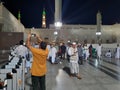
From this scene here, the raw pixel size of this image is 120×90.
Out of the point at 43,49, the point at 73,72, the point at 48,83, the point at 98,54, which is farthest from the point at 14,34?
the point at 43,49

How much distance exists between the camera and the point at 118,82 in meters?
11.9

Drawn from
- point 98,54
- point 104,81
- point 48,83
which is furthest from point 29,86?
point 98,54

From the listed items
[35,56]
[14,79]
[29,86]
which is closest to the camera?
[14,79]

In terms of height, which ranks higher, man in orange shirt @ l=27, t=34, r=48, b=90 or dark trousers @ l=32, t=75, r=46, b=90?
man in orange shirt @ l=27, t=34, r=48, b=90

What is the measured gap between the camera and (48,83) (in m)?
11.4

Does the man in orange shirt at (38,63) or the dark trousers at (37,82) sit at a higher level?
the man in orange shirt at (38,63)

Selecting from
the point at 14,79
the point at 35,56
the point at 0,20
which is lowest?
the point at 14,79

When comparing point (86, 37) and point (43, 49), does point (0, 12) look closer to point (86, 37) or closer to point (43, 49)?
point (43, 49)

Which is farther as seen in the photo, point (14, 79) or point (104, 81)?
point (104, 81)

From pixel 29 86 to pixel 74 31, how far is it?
173 ft

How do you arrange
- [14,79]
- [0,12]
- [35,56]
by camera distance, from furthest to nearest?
[0,12] → [35,56] → [14,79]

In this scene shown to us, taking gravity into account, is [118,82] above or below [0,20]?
below

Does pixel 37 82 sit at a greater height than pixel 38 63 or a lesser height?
lesser

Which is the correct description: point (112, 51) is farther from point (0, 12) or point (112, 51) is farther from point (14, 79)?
point (14, 79)
